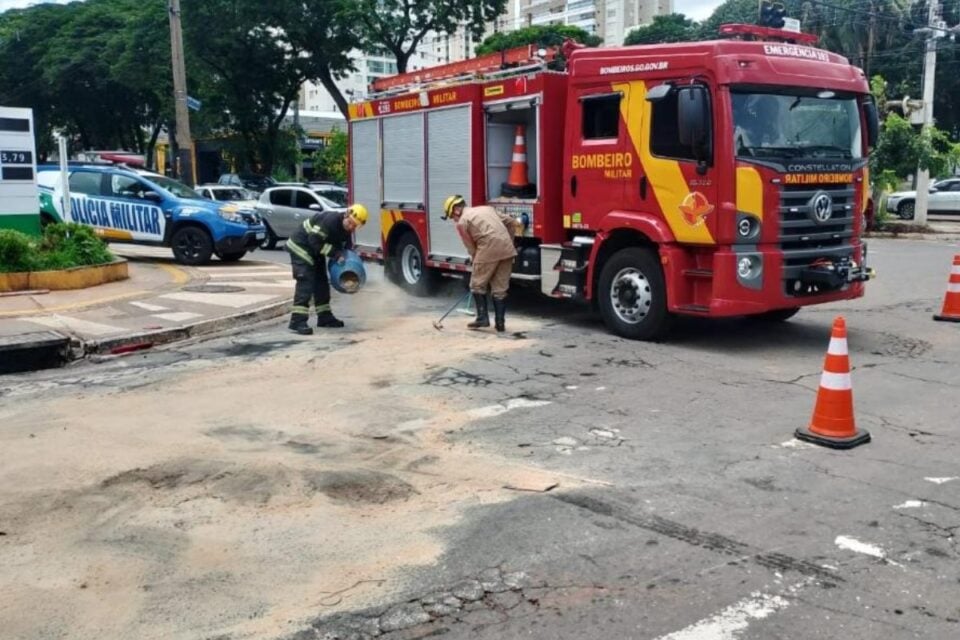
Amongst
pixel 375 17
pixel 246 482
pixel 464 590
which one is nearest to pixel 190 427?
pixel 246 482

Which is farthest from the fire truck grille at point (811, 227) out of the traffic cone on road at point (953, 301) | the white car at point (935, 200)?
the white car at point (935, 200)

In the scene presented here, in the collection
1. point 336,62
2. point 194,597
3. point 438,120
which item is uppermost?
point 336,62

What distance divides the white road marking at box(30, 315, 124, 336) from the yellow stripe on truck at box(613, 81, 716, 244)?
5.97m

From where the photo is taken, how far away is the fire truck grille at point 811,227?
8.89 meters

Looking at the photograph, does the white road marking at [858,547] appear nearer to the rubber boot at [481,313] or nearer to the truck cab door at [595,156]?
the truck cab door at [595,156]

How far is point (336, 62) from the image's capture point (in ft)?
124

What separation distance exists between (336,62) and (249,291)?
26436 millimetres

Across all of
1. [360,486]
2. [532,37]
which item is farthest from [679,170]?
[532,37]

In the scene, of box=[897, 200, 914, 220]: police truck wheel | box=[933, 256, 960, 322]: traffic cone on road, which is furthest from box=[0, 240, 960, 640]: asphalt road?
box=[897, 200, 914, 220]: police truck wheel

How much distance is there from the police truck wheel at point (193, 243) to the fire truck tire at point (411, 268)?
460cm

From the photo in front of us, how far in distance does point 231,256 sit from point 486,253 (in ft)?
28.1

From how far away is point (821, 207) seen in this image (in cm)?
909

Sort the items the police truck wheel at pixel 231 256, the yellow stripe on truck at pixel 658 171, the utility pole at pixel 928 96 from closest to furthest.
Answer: the yellow stripe on truck at pixel 658 171
the police truck wheel at pixel 231 256
the utility pole at pixel 928 96

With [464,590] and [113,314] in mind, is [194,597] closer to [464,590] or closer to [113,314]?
[464,590]
